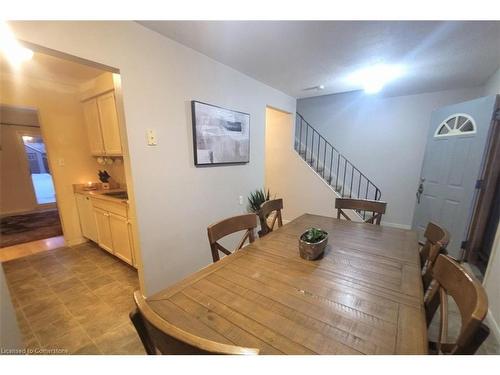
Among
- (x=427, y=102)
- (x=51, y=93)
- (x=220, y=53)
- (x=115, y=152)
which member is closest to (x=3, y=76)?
(x=51, y=93)

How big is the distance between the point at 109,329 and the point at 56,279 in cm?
121

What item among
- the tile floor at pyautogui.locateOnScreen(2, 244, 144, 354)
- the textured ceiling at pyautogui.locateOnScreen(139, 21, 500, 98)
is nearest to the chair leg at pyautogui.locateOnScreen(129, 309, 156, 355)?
the tile floor at pyautogui.locateOnScreen(2, 244, 144, 354)

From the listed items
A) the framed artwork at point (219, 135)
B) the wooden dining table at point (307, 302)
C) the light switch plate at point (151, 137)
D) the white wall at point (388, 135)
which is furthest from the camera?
the white wall at point (388, 135)

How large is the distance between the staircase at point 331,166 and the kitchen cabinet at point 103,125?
10.6 feet

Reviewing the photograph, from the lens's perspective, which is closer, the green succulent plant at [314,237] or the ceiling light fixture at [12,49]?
the ceiling light fixture at [12,49]

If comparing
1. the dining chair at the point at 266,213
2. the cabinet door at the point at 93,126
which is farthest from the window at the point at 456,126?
the cabinet door at the point at 93,126

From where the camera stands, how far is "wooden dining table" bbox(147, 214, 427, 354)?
2.17 ft

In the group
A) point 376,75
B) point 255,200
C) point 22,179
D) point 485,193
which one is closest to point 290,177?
point 255,200

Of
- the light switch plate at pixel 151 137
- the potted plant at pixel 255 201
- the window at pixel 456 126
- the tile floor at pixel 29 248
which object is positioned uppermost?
the window at pixel 456 126

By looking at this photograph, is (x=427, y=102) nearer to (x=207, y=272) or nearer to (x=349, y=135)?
(x=349, y=135)

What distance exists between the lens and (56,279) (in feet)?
7.19

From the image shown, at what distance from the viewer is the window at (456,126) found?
2.42m

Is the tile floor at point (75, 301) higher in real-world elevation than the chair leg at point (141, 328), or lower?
lower

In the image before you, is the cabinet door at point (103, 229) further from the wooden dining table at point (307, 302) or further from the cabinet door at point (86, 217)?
the wooden dining table at point (307, 302)
